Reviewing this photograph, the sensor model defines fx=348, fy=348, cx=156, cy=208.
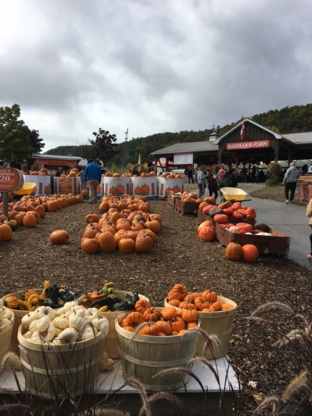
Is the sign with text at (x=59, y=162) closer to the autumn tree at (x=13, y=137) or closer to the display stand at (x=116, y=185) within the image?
the autumn tree at (x=13, y=137)

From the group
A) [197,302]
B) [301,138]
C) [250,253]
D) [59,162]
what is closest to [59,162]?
[59,162]

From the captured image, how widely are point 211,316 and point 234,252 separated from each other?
3.32m

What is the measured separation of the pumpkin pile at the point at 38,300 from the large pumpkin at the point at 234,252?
3.55m

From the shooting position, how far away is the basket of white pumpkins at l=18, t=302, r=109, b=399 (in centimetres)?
212

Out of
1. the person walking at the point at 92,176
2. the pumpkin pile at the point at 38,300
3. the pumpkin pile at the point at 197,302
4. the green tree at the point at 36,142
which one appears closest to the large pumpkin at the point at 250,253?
the pumpkin pile at the point at 197,302

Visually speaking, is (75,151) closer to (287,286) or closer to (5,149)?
(5,149)

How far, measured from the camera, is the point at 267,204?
632 inches

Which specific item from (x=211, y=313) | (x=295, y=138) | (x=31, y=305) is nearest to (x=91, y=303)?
(x=31, y=305)

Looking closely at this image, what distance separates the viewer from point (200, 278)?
5148 mm

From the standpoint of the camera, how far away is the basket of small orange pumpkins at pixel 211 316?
9.17 ft

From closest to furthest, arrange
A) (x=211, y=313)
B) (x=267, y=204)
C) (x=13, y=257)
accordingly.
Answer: (x=211, y=313) < (x=13, y=257) < (x=267, y=204)

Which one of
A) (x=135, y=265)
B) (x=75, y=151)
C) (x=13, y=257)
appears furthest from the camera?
(x=75, y=151)

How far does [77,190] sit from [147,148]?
70.2 m

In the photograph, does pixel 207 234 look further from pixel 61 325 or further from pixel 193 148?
pixel 193 148
